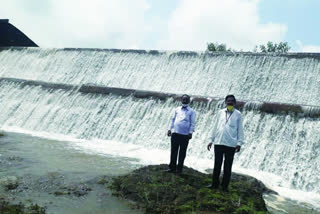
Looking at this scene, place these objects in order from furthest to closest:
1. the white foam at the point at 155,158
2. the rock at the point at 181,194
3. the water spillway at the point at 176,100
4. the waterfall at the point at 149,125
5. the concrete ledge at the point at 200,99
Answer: the concrete ledge at the point at 200,99, the water spillway at the point at 176,100, the waterfall at the point at 149,125, the white foam at the point at 155,158, the rock at the point at 181,194

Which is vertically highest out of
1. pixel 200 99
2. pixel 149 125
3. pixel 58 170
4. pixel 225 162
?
pixel 200 99

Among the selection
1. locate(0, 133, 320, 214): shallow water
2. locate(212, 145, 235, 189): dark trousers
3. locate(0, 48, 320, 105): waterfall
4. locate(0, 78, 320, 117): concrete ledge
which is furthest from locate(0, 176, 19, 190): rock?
locate(0, 48, 320, 105): waterfall

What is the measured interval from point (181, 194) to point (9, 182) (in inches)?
108

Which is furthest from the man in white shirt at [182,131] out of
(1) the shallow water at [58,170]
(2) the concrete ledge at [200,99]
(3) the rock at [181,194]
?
(2) the concrete ledge at [200,99]

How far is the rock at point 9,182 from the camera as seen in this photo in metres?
4.95

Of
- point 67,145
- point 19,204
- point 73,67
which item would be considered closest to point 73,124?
point 67,145

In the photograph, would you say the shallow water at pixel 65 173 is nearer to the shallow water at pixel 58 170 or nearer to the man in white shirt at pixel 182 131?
the shallow water at pixel 58 170

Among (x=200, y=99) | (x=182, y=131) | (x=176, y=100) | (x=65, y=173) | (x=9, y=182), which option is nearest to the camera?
A: (x=9, y=182)

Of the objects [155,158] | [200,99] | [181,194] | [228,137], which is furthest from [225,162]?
[200,99]

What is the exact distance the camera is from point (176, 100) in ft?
41.1

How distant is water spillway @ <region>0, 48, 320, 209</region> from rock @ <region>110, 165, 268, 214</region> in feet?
12.6

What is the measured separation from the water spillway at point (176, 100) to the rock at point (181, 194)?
3839mm

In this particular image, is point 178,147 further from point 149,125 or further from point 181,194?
point 149,125

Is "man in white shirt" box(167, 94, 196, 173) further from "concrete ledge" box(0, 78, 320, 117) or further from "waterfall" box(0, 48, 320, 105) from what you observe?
"waterfall" box(0, 48, 320, 105)
